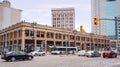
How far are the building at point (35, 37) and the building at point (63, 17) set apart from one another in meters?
45.2

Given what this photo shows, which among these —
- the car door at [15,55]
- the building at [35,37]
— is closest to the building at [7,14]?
the building at [35,37]

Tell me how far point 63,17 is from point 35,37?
79100 millimetres

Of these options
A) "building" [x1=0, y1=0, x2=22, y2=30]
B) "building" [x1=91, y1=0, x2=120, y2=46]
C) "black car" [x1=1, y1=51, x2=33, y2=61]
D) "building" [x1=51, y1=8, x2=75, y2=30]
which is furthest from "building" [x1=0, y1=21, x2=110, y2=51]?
"building" [x1=0, y1=0, x2=22, y2=30]

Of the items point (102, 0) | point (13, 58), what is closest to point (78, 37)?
point (102, 0)

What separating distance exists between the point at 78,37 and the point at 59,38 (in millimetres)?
15930

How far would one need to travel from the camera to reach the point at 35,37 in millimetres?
90938

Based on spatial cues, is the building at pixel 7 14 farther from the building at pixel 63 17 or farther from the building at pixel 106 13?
the building at pixel 106 13

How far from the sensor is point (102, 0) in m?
159

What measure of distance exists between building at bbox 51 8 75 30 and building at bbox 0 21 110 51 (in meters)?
45.2

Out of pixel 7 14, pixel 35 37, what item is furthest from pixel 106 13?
pixel 35 37

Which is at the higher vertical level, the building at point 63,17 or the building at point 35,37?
the building at point 63,17

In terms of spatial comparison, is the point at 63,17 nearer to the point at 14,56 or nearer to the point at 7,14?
the point at 7,14

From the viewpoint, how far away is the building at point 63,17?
167000 mm

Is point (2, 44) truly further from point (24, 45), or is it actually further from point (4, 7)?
point (4, 7)
